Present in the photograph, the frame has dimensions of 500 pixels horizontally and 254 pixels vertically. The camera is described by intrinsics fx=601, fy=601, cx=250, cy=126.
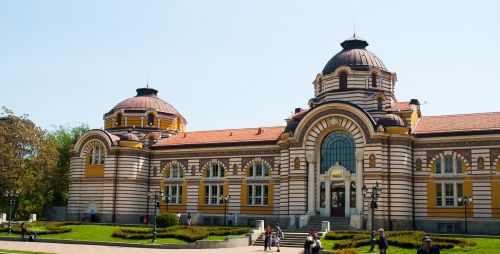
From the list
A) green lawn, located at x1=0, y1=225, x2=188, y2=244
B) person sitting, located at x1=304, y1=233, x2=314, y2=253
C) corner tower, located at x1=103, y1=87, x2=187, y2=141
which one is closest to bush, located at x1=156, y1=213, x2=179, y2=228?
green lawn, located at x1=0, y1=225, x2=188, y2=244

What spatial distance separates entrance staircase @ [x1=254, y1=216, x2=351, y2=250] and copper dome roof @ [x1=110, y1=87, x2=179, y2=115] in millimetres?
23748

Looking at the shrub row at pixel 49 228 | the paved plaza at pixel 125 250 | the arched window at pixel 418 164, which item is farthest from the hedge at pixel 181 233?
the arched window at pixel 418 164

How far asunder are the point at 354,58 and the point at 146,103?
74.8 ft

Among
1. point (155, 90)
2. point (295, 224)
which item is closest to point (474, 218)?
point (295, 224)

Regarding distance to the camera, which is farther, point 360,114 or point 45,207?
point 45,207

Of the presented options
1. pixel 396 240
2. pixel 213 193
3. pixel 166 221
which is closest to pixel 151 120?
pixel 213 193

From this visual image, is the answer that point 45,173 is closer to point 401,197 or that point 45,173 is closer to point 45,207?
point 45,207

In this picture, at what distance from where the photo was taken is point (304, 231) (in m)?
43.3

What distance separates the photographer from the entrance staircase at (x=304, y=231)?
130 feet

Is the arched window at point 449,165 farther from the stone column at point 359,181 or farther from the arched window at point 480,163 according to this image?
the stone column at point 359,181

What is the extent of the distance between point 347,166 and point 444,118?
9.45 meters

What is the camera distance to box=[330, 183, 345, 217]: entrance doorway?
46219 mm

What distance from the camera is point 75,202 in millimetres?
56312

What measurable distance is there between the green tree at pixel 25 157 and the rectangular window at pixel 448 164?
1398 inches
